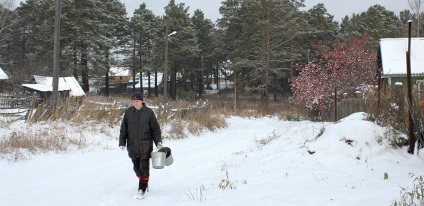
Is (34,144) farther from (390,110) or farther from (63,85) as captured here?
(63,85)

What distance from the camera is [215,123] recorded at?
19.5 meters

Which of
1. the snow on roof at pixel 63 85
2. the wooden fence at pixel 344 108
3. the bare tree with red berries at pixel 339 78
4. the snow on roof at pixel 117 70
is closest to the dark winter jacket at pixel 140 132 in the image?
the wooden fence at pixel 344 108

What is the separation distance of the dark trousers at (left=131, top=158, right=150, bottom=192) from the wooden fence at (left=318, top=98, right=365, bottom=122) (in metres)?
6.46

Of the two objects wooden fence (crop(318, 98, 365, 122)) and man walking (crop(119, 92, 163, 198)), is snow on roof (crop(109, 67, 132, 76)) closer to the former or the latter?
wooden fence (crop(318, 98, 365, 122))

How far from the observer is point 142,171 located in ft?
18.9

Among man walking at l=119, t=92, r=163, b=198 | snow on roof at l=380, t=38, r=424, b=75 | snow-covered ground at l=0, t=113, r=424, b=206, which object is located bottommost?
snow-covered ground at l=0, t=113, r=424, b=206

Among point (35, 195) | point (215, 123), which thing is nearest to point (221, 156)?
point (35, 195)

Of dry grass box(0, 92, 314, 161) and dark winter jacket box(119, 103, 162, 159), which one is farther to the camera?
dry grass box(0, 92, 314, 161)

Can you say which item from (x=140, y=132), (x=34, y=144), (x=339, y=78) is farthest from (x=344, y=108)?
(x=34, y=144)

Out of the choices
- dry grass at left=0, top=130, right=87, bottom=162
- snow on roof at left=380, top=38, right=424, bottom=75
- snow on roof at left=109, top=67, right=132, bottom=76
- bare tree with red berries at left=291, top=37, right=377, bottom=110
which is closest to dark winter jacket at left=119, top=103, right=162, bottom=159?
dry grass at left=0, top=130, right=87, bottom=162

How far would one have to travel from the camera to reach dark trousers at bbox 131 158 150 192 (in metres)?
5.72

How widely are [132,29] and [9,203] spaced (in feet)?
156

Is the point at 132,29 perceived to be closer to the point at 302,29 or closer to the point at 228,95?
the point at 228,95

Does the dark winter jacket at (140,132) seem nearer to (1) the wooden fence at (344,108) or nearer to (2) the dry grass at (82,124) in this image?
(2) the dry grass at (82,124)
